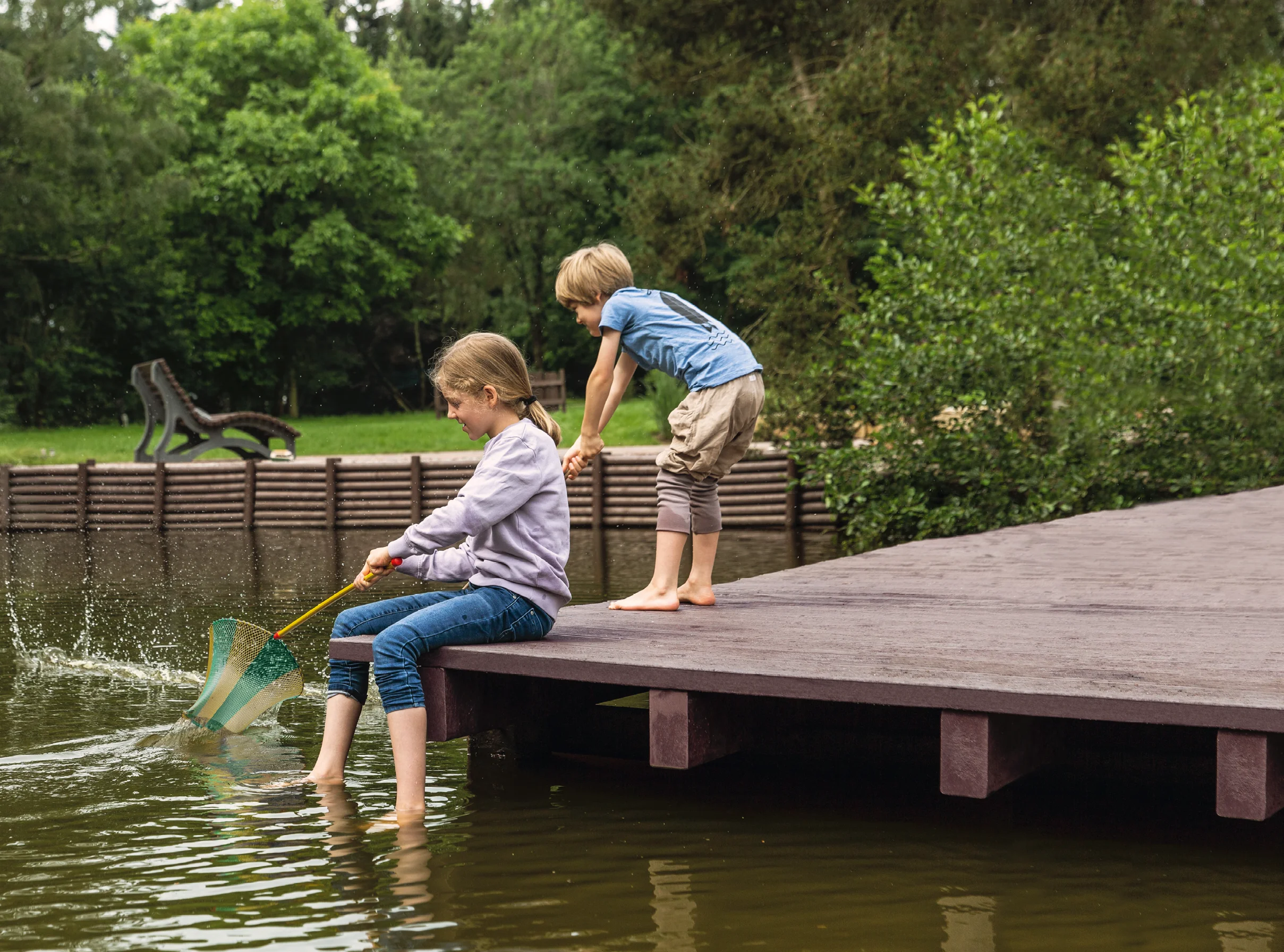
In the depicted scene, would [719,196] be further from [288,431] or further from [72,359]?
[72,359]

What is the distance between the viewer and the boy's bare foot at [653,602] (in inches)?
239

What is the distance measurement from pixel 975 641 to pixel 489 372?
195 cm

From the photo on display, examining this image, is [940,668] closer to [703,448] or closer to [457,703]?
[457,703]

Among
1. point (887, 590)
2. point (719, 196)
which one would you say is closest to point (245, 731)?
point (887, 590)

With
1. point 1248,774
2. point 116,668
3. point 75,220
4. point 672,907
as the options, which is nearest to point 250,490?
point 116,668

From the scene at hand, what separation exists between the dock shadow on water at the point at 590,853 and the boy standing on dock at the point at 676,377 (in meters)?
0.83

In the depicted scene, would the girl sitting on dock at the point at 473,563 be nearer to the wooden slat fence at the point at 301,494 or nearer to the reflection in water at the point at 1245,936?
the reflection in water at the point at 1245,936

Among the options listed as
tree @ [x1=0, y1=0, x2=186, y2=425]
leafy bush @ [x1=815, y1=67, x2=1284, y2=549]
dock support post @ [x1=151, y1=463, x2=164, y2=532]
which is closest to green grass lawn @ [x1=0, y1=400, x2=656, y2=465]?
tree @ [x1=0, y1=0, x2=186, y2=425]

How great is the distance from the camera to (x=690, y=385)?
20.1 feet

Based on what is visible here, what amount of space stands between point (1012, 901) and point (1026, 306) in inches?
469

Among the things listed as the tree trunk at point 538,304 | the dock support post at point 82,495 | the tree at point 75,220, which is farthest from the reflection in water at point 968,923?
the tree trunk at point 538,304

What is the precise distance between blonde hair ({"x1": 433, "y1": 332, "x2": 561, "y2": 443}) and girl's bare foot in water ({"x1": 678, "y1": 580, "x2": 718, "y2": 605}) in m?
1.47

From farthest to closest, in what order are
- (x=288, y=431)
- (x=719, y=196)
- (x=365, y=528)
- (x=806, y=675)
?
(x=719, y=196)
(x=288, y=431)
(x=365, y=528)
(x=806, y=675)

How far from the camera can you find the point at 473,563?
5062 mm
